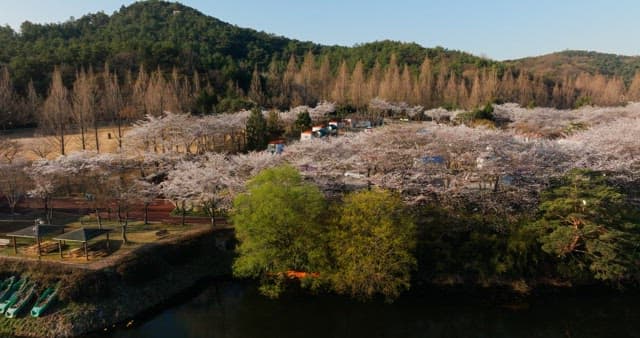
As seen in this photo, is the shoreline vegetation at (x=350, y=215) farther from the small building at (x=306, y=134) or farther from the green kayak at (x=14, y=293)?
the small building at (x=306, y=134)

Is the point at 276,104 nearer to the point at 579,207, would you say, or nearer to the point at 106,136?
the point at 106,136

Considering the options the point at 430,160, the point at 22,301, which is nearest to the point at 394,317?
the point at 430,160

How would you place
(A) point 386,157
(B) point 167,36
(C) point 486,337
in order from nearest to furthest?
(C) point 486,337 → (A) point 386,157 → (B) point 167,36

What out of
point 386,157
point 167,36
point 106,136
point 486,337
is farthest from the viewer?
point 167,36

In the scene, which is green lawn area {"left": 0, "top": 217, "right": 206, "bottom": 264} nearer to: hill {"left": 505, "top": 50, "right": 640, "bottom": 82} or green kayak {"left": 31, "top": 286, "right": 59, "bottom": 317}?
green kayak {"left": 31, "top": 286, "right": 59, "bottom": 317}

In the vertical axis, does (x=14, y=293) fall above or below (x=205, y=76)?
below

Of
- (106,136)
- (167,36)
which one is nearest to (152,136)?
(106,136)

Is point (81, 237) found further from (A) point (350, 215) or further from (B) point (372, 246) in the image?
(B) point (372, 246)

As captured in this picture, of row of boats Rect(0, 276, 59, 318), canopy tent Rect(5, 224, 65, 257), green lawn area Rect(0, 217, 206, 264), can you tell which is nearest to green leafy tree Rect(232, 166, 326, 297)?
green lawn area Rect(0, 217, 206, 264)
